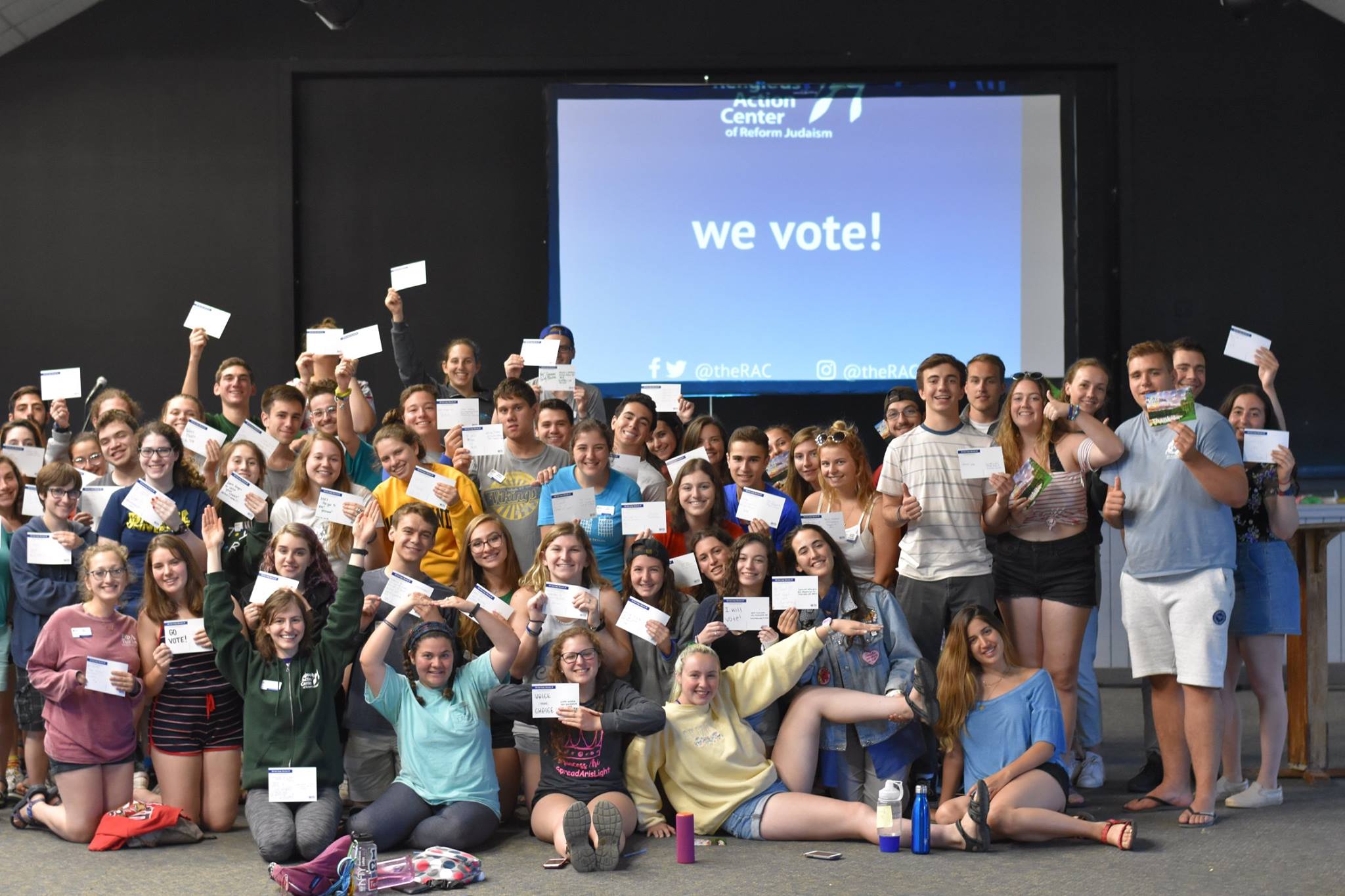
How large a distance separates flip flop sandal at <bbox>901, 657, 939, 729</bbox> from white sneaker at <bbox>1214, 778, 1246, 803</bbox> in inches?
46.7

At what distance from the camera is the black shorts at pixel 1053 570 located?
188 inches

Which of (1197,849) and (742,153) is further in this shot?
(742,153)

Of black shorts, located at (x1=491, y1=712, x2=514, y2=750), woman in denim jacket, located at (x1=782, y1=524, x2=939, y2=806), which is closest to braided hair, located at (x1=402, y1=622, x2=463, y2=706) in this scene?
black shorts, located at (x1=491, y1=712, x2=514, y2=750)

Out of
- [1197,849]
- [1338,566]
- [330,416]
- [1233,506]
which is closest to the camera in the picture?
[1197,849]

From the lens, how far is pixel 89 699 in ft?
14.9

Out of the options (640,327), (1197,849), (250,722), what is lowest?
(1197,849)

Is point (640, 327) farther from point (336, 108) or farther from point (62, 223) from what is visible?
point (62, 223)

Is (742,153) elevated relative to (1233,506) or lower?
elevated

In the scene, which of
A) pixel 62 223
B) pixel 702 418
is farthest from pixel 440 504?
pixel 62 223

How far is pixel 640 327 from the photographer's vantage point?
7.74 metres

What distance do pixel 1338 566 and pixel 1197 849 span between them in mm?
3926

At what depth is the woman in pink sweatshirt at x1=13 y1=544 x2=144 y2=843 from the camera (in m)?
4.47

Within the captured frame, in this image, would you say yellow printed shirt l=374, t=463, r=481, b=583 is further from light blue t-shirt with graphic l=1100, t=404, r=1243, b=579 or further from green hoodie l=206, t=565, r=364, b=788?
light blue t-shirt with graphic l=1100, t=404, r=1243, b=579

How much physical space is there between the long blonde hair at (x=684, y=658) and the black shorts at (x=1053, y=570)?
1101mm
